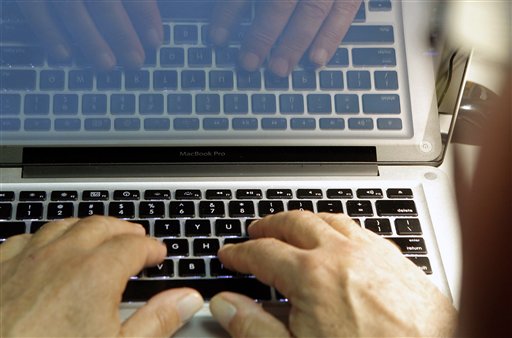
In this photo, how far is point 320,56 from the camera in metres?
0.65

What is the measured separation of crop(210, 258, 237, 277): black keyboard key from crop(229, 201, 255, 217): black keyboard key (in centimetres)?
6

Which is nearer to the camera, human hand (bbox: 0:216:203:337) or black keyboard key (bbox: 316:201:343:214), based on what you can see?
Answer: human hand (bbox: 0:216:203:337)

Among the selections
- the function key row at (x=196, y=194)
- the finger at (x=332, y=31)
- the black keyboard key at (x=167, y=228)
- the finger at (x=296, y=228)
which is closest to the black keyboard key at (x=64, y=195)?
the function key row at (x=196, y=194)

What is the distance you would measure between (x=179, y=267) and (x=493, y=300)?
317mm

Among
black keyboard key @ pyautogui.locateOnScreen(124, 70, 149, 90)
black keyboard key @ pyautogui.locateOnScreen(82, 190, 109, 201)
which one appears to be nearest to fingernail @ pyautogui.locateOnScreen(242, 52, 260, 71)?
black keyboard key @ pyautogui.locateOnScreen(124, 70, 149, 90)

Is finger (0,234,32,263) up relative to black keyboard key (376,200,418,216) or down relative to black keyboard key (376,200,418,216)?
down

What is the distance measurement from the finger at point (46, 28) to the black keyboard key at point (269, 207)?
27 centimetres

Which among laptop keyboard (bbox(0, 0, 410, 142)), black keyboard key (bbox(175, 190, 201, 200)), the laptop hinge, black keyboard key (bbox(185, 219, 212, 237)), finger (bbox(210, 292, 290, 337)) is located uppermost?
laptop keyboard (bbox(0, 0, 410, 142))

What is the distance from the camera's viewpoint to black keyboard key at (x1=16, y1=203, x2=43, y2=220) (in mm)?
607

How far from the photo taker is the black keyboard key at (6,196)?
620 mm

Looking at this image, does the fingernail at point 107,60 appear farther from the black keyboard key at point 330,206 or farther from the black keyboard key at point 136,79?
the black keyboard key at point 330,206

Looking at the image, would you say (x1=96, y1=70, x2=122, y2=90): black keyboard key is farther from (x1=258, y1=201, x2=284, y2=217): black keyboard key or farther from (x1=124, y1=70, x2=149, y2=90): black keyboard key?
(x1=258, y1=201, x2=284, y2=217): black keyboard key

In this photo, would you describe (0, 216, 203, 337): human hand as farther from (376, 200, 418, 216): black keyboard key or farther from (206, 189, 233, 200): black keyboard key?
(376, 200, 418, 216): black keyboard key

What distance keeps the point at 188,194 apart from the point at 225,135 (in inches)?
3.3
